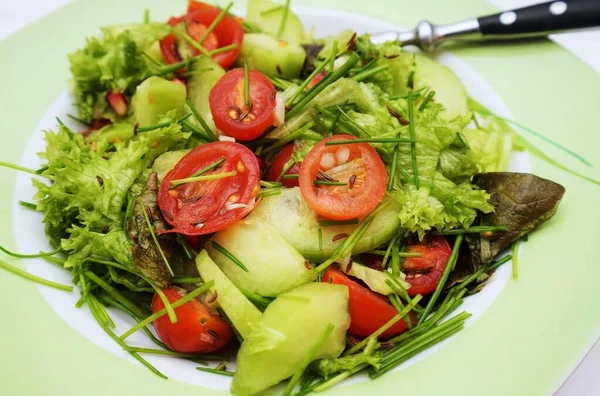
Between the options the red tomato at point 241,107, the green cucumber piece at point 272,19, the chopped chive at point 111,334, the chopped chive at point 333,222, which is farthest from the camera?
the green cucumber piece at point 272,19

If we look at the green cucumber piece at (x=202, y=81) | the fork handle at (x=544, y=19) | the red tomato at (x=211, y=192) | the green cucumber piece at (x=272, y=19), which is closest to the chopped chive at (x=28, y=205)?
the red tomato at (x=211, y=192)

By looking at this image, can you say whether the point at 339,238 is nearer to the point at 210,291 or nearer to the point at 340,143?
the point at 340,143

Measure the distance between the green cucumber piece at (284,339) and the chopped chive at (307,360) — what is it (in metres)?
0.03

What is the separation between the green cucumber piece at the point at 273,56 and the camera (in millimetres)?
2662

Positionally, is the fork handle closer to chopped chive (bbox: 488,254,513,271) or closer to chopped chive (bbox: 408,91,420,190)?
chopped chive (bbox: 408,91,420,190)

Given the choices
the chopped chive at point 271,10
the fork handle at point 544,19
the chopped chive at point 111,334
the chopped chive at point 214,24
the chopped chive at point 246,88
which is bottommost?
the chopped chive at point 111,334

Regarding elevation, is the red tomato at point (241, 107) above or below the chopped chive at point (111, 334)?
above

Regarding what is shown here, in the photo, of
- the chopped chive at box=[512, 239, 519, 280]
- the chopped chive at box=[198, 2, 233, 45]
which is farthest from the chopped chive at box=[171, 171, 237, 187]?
the chopped chive at box=[512, 239, 519, 280]

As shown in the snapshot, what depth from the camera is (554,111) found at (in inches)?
100

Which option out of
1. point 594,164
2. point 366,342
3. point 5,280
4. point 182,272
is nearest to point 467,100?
point 594,164

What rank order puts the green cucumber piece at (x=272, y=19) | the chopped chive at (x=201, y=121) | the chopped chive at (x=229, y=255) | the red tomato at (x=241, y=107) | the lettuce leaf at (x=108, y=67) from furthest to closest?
the green cucumber piece at (x=272, y=19) < the lettuce leaf at (x=108, y=67) < the chopped chive at (x=201, y=121) < the red tomato at (x=241, y=107) < the chopped chive at (x=229, y=255)

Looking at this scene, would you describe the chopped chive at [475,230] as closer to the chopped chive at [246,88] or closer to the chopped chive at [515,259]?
the chopped chive at [515,259]

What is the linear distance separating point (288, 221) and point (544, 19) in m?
1.63

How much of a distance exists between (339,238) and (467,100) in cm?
112
